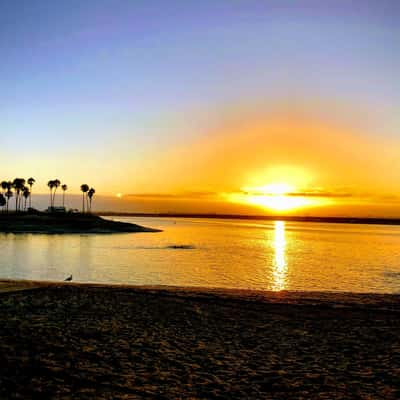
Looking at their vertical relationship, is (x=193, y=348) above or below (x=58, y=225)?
above

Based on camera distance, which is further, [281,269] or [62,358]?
[281,269]

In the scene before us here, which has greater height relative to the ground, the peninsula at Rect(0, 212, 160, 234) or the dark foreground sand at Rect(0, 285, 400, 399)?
the dark foreground sand at Rect(0, 285, 400, 399)

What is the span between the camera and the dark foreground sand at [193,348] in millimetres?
8953

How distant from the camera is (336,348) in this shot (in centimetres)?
1214

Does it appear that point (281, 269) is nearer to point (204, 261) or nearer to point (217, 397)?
point (204, 261)

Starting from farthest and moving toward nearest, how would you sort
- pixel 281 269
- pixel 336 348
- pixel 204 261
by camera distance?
1. pixel 204 261
2. pixel 281 269
3. pixel 336 348

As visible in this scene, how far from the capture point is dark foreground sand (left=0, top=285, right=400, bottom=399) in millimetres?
8953

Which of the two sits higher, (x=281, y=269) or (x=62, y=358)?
(x=62, y=358)

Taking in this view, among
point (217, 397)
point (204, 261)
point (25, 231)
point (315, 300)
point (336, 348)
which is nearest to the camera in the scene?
point (217, 397)

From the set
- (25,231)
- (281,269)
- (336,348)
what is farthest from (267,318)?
(25,231)

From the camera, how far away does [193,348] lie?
11.8 metres

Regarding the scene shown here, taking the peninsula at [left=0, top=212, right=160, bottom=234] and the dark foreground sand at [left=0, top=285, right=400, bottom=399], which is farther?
the peninsula at [left=0, top=212, right=160, bottom=234]

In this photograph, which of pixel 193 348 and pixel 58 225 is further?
pixel 58 225

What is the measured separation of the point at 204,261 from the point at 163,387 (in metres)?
42.9
